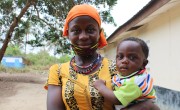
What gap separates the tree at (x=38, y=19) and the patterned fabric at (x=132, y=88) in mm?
11085

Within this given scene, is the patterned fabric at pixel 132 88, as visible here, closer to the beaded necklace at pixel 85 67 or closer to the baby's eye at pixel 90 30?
the beaded necklace at pixel 85 67

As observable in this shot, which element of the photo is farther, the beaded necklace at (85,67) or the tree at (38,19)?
the tree at (38,19)

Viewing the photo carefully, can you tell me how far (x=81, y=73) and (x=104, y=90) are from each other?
0.58 ft

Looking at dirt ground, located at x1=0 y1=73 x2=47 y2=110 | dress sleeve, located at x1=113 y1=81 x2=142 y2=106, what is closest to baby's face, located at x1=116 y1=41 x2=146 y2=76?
dress sleeve, located at x1=113 y1=81 x2=142 y2=106

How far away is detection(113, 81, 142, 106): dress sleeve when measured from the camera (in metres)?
1.50

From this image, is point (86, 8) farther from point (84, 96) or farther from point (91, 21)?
point (84, 96)

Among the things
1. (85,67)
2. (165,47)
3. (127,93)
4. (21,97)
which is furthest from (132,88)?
(21,97)

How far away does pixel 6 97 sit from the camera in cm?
1062

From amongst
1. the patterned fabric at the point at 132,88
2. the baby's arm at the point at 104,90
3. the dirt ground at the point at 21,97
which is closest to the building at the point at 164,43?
the patterned fabric at the point at 132,88

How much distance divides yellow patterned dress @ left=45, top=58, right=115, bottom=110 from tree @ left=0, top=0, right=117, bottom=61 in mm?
11068

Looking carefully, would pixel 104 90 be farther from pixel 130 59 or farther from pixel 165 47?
pixel 165 47

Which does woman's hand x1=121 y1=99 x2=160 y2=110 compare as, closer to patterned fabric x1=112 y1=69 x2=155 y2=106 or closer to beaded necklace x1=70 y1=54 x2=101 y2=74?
patterned fabric x1=112 y1=69 x2=155 y2=106

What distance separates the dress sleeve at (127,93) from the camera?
4.92 feet

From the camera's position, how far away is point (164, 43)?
208 inches
